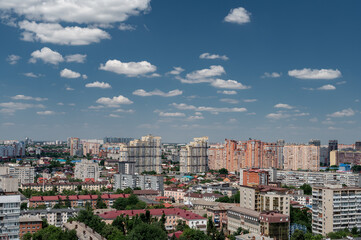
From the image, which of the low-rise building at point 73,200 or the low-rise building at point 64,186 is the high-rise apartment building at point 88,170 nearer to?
the low-rise building at point 64,186

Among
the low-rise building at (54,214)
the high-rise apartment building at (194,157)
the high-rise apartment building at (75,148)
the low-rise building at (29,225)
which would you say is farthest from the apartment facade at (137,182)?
the high-rise apartment building at (75,148)

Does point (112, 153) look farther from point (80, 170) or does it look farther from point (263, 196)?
point (263, 196)

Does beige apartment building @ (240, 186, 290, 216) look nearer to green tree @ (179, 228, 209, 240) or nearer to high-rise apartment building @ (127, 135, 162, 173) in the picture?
green tree @ (179, 228, 209, 240)

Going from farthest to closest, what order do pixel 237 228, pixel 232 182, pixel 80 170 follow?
pixel 80 170
pixel 232 182
pixel 237 228

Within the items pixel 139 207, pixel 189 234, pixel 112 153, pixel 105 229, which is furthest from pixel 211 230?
pixel 112 153

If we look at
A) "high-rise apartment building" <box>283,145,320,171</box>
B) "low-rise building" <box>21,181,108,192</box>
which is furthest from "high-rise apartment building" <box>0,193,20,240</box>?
"high-rise apartment building" <box>283,145,320,171</box>

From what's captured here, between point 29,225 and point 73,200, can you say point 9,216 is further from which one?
point 73,200
